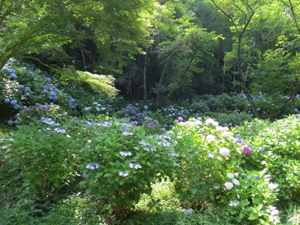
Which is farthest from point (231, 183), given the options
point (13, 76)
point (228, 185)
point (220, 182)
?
point (13, 76)

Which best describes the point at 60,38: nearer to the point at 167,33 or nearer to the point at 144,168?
the point at 144,168

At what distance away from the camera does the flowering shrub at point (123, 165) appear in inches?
68.5

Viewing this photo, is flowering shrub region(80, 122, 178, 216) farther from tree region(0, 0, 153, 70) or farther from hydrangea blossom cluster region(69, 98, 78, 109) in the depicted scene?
hydrangea blossom cluster region(69, 98, 78, 109)

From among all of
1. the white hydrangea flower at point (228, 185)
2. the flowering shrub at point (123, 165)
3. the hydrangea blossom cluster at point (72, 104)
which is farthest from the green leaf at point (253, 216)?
the hydrangea blossom cluster at point (72, 104)

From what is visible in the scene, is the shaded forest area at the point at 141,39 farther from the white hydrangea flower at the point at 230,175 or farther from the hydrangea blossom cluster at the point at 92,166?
the white hydrangea flower at the point at 230,175

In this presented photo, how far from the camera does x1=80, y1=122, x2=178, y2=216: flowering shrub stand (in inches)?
68.5

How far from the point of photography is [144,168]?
182 centimetres

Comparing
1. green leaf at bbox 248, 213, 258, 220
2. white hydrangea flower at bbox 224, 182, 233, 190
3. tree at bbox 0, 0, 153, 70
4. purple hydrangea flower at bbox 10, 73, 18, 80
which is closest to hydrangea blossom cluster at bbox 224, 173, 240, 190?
white hydrangea flower at bbox 224, 182, 233, 190

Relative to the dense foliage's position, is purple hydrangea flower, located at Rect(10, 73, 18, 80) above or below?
above

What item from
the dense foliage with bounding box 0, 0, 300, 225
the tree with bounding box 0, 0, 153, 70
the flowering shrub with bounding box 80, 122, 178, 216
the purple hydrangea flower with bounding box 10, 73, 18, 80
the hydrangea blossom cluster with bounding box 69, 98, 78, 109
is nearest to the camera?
the flowering shrub with bounding box 80, 122, 178, 216

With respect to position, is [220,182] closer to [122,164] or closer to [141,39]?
[122,164]

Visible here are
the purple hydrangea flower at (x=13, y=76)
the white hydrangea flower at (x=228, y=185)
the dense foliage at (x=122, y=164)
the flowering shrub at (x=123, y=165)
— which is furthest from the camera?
the purple hydrangea flower at (x=13, y=76)

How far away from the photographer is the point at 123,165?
172 cm

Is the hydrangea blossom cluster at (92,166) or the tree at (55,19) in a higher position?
the tree at (55,19)
